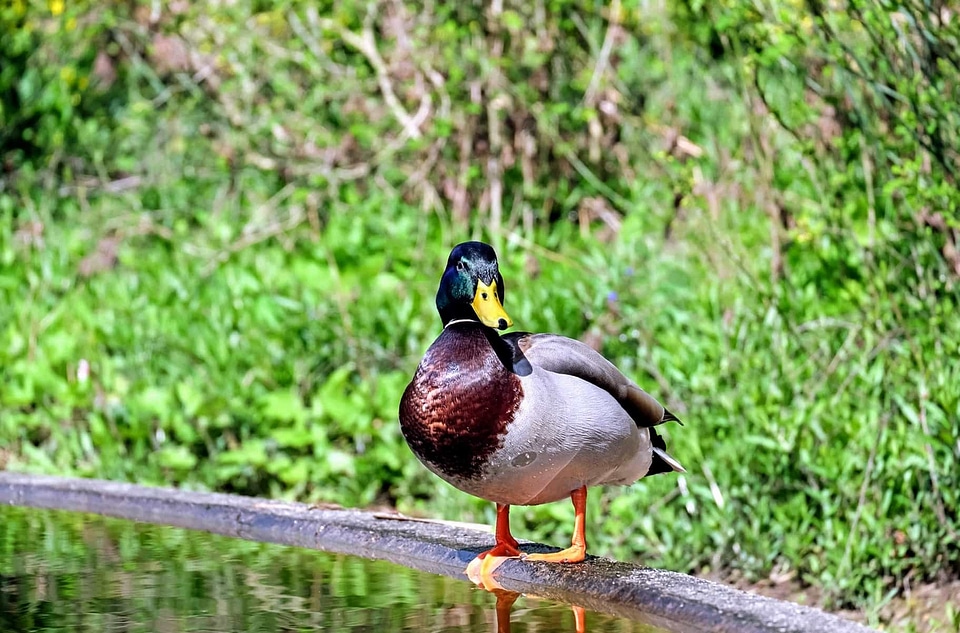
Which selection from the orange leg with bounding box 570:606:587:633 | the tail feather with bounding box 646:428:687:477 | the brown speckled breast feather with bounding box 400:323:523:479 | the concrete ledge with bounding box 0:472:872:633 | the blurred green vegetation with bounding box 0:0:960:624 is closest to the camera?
the concrete ledge with bounding box 0:472:872:633

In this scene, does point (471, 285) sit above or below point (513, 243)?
above

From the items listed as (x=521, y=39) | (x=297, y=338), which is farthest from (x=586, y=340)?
(x=521, y=39)

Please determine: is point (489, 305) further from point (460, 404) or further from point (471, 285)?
point (460, 404)

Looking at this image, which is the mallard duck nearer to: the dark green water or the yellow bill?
the yellow bill

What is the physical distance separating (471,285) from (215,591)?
703 mm

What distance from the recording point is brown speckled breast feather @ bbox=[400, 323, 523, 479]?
2289mm

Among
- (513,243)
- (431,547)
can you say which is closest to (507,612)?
(431,547)

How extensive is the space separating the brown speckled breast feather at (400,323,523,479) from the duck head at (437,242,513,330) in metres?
0.06

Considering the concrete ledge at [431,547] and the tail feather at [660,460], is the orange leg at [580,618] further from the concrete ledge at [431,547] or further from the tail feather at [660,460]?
the tail feather at [660,460]

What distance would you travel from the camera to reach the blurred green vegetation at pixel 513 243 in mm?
3420

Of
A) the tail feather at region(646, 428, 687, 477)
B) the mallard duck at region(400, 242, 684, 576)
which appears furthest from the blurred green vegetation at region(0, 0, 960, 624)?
the mallard duck at region(400, 242, 684, 576)

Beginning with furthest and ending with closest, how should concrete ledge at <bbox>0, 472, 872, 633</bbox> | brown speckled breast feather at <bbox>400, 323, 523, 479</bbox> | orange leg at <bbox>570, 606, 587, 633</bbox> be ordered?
brown speckled breast feather at <bbox>400, 323, 523, 479</bbox>
orange leg at <bbox>570, 606, 587, 633</bbox>
concrete ledge at <bbox>0, 472, 872, 633</bbox>

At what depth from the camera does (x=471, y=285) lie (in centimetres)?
242

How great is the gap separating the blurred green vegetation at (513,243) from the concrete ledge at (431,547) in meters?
1.04
